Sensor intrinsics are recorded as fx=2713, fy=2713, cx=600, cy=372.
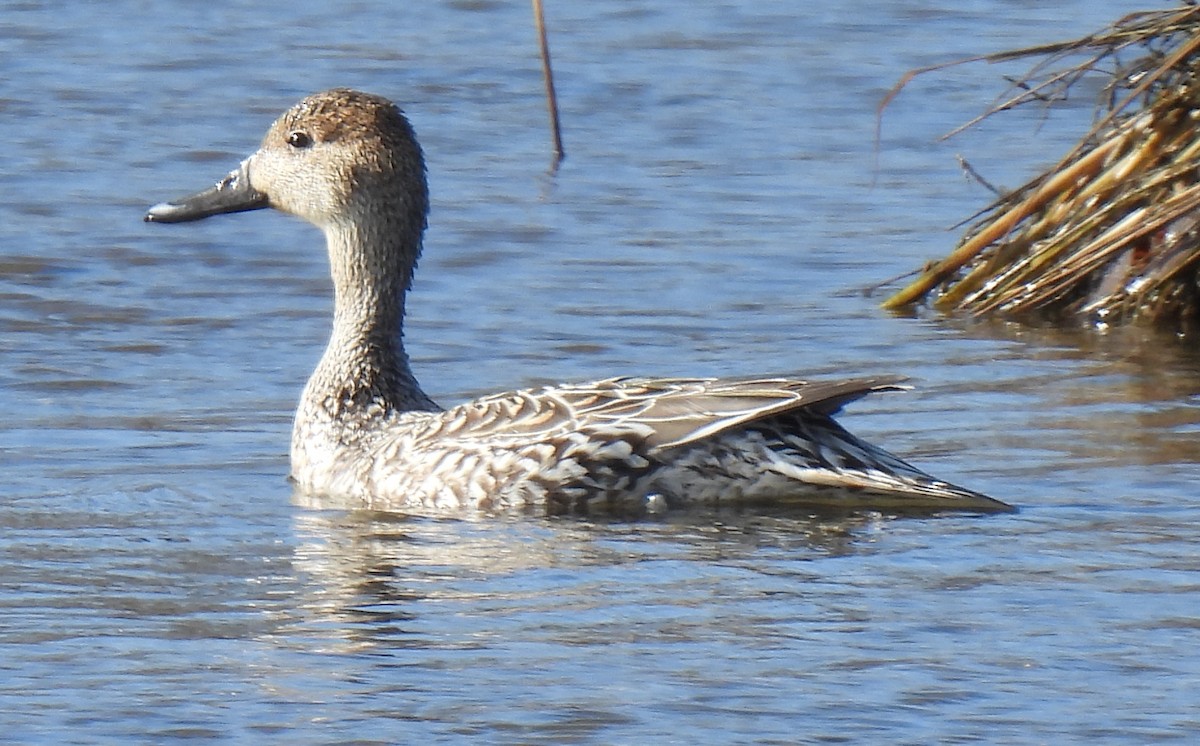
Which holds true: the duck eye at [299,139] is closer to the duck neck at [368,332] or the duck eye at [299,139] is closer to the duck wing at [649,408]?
the duck neck at [368,332]

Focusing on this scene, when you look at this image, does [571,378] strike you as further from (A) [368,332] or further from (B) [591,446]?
(B) [591,446]

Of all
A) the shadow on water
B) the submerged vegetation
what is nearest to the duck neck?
the shadow on water

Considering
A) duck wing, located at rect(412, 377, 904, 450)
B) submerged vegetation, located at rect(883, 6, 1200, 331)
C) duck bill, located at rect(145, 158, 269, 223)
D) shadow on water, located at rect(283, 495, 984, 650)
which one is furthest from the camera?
submerged vegetation, located at rect(883, 6, 1200, 331)

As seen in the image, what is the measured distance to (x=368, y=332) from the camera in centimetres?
926

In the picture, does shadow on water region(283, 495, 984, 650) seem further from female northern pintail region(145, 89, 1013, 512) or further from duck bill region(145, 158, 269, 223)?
duck bill region(145, 158, 269, 223)

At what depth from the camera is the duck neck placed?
9008 mm

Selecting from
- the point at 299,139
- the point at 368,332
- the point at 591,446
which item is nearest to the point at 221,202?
the point at 299,139

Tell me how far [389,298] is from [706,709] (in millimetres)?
3749

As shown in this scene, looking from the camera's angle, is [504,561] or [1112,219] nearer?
[504,561]

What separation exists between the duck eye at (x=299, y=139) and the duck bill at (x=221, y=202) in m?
0.24

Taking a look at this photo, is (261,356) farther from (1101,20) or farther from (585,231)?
(1101,20)

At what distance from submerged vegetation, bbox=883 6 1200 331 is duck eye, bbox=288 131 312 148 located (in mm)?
2433

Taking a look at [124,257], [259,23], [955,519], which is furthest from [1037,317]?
[259,23]

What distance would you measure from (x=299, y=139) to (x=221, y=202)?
1.42ft
